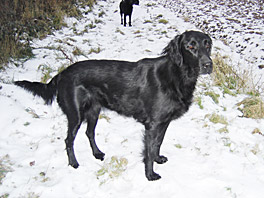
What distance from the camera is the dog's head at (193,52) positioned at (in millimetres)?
2109

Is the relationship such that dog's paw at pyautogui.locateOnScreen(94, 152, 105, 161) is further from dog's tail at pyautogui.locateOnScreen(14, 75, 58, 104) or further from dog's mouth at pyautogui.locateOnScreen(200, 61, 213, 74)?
dog's mouth at pyautogui.locateOnScreen(200, 61, 213, 74)

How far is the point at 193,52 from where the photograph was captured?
2172 mm

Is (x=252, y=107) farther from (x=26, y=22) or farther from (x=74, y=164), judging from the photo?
(x=26, y=22)

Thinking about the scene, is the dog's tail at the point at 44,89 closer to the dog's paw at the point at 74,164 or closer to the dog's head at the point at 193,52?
the dog's paw at the point at 74,164

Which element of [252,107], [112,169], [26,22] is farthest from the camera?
[26,22]

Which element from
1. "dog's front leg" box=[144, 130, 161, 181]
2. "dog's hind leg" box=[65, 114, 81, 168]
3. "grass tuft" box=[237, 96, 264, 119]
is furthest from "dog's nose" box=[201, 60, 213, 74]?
"grass tuft" box=[237, 96, 264, 119]

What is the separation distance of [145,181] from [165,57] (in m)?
1.31

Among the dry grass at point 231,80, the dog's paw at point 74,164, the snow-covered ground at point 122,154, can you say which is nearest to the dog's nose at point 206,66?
the snow-covered ground at point 122,154

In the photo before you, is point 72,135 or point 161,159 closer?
point 72,135

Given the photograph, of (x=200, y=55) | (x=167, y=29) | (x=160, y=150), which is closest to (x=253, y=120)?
(x=160, y=150)

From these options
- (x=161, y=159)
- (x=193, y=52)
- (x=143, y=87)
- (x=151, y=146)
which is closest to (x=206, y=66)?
(x=193, y=52)

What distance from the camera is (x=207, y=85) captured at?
4.30 meters

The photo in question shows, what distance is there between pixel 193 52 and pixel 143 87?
601mm

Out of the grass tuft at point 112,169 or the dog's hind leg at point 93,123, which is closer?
the grass tuft at point 112,169
